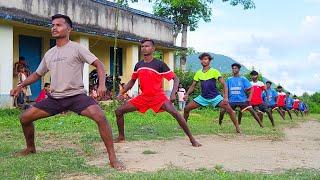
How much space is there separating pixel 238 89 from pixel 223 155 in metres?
5.02

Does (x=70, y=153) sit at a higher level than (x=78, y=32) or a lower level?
lower

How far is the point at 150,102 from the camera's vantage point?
28.9ft

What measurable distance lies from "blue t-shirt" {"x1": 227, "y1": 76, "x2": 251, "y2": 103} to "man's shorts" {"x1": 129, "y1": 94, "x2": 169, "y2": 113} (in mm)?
4116

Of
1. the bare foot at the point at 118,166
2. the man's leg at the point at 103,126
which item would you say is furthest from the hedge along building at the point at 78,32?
the bare foot at the point at 118,166

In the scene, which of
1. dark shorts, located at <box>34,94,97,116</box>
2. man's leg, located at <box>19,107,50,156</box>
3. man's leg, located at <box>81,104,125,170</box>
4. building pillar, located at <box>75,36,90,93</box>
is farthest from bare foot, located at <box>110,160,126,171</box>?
building pillar, located at <box>75,36,90,93</box>

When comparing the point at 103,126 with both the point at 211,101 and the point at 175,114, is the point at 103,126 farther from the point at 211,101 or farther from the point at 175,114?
the point at 211,101

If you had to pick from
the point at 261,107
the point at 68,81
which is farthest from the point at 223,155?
the point at 261,107

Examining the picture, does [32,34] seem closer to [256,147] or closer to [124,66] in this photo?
[124,66]

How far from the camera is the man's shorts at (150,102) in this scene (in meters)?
8.76

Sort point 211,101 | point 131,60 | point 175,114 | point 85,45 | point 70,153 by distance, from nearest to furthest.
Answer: point 70,153, point 175,114, point 211,101, point 85,45, point 131,60

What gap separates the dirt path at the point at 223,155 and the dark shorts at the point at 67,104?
2.47 feet

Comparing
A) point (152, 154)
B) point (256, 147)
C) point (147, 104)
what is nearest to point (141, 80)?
point (147, 104)

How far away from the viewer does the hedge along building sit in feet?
50.3

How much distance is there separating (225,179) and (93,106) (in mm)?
1987
